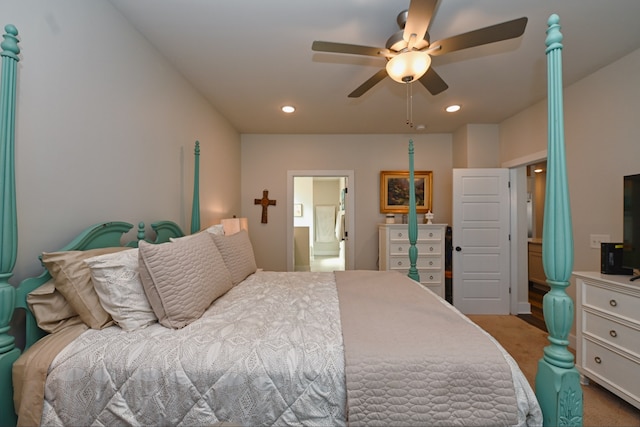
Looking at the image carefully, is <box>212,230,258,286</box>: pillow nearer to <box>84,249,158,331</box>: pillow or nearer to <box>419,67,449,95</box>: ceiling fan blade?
<box>84,249,158,331</box>: pillow

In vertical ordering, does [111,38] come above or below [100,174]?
above

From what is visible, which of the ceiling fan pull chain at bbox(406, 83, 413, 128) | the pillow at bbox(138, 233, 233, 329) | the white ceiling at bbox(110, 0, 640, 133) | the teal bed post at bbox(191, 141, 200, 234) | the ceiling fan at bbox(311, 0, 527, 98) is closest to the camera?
the pillow at bbox(138, 233, 233, 329)

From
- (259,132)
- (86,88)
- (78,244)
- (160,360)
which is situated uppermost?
(259,132)

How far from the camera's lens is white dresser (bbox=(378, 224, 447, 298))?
11.8 feet

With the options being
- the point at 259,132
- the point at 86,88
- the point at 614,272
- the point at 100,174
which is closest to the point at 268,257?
the point at 259,132

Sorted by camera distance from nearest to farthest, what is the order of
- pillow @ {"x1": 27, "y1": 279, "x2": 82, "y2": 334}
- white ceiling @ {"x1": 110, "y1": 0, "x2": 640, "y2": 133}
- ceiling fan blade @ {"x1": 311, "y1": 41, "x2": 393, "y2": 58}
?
1. pillow @ {"x1": 27, "y1": 279, "x2": 82, "y2": 334}
2. ceiling fan blade @ {"x1": 311, "y1": 41, "x2": 393, "y2": 58}
3. white ceiling @ {"x1": 110, "y1": 0, "x2": 640, "y2": 133}

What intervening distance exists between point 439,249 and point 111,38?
3.84 meters

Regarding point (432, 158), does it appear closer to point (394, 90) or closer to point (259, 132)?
point (394, 90)

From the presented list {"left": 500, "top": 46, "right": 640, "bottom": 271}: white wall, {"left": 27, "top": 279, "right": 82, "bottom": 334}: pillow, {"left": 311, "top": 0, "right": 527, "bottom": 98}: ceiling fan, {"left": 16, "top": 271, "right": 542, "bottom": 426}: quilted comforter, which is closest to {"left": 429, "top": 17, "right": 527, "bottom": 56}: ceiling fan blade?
{"left": 311, "top": 0, "right": 527, "bottom": 98}: ceiling fan

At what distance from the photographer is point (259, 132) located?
4137 mm

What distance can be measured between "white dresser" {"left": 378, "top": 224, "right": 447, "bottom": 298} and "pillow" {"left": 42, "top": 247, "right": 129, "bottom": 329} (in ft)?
10.2

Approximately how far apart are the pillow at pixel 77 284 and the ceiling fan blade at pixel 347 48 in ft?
5.27

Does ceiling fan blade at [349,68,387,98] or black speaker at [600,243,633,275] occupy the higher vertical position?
ceiling fan blade at [349,68,387,98]

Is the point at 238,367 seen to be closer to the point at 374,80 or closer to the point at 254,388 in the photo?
the point at 254,388
